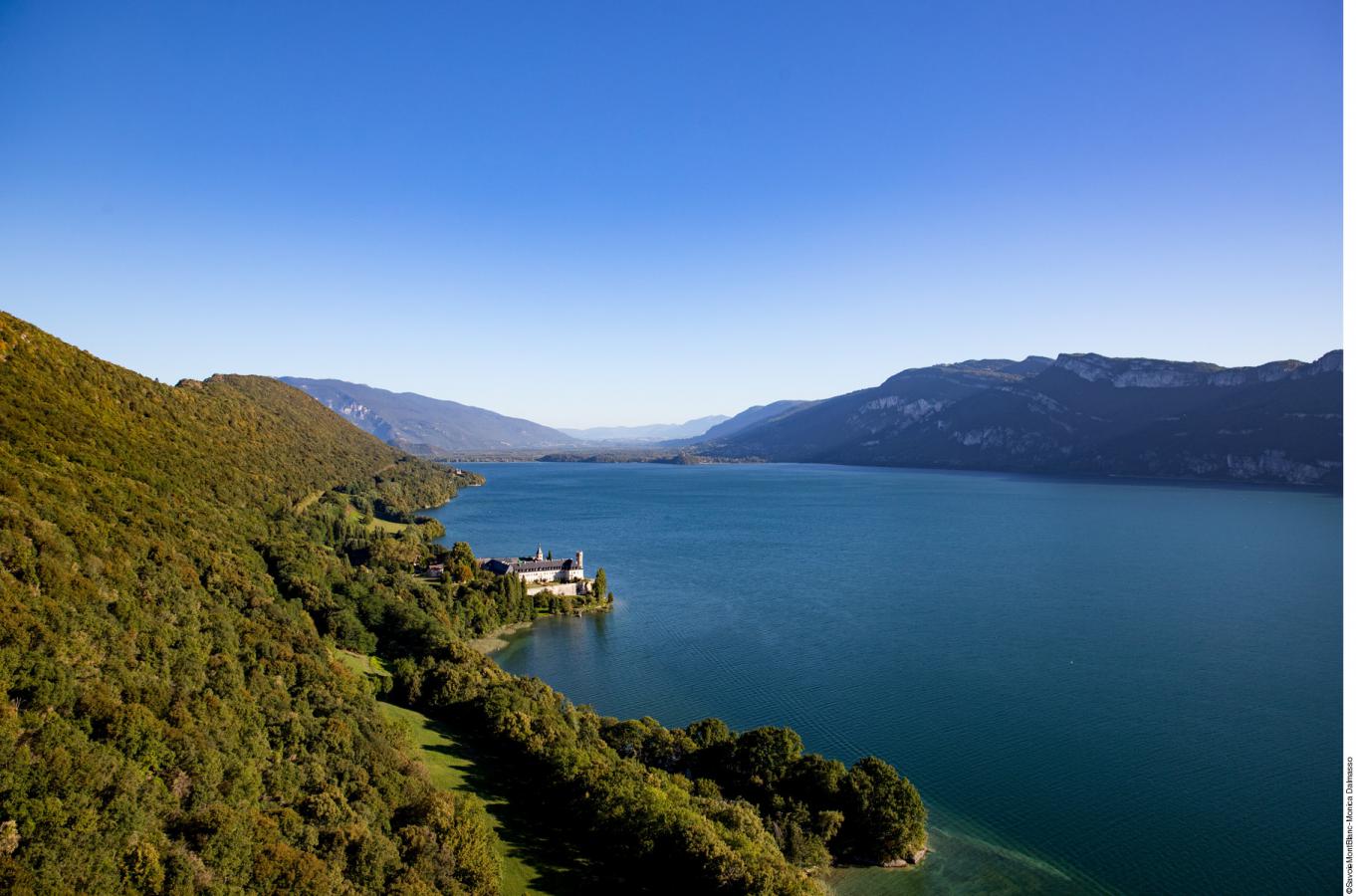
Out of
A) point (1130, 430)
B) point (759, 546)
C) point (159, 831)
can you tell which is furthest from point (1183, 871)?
point (1130, 430)

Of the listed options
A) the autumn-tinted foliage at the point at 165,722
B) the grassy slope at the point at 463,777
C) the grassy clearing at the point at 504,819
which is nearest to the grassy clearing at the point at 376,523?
the autumn-tinted foliage at the point at 165,722

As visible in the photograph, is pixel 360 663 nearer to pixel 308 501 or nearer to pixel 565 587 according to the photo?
pixel 565 587

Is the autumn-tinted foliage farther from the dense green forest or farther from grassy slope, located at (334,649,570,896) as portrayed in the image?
grassy slope, located at (334,649,570,896)

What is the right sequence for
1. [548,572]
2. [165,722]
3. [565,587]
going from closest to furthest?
1. [165,722]
2. [565,587]
3. [548,572]

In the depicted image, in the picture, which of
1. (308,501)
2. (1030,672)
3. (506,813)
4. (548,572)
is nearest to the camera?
(506,813)

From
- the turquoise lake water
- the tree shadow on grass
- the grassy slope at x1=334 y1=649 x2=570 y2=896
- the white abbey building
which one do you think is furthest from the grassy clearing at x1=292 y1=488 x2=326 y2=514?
the tree shadow on grass

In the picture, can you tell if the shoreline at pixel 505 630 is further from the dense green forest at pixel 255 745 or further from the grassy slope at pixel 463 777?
the grassy slope at pixel 463 777

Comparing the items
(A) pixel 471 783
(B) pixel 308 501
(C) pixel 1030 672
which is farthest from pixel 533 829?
(B) pixel 308 501
